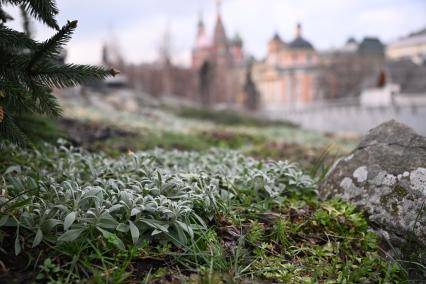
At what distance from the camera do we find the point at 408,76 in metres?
35.1

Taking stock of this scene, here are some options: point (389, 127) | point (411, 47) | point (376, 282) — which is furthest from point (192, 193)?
point (411, 47)

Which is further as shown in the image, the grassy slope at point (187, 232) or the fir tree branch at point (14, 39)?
the fir tree branch at point (14, 39)

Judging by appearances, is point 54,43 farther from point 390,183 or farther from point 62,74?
point 390,183

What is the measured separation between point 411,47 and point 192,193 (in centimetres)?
6358

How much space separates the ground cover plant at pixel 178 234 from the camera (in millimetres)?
2523

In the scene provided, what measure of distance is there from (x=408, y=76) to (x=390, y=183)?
1375 inches

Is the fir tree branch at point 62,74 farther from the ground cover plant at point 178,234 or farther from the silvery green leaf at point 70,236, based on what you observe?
the silvery green leaf at point 70,236

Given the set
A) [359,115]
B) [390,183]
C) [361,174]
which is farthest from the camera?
[359,115]

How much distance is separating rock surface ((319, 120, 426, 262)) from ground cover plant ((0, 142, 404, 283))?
0.17 meters

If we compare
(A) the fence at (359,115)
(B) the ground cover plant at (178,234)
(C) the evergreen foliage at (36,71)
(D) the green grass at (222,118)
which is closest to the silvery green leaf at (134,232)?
(B) the ground cover plant at (178,234)

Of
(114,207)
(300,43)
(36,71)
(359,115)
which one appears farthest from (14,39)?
(300,43)

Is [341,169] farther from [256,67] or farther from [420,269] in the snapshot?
[256,67]

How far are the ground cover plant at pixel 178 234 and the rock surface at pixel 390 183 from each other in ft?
0.55

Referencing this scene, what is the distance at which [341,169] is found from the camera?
4.07m
